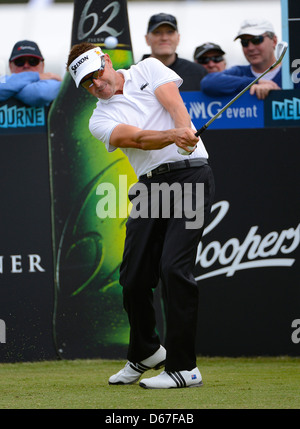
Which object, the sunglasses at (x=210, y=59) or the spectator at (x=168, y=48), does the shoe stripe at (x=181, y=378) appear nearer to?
the spectator at (x=168, y=48)

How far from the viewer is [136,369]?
5.12m

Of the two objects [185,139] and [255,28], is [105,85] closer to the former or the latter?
[185,139]

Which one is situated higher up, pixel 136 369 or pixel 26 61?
pixel 26 61

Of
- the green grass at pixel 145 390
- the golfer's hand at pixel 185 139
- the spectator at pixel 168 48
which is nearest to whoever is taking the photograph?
the green grass at pixel 145 390

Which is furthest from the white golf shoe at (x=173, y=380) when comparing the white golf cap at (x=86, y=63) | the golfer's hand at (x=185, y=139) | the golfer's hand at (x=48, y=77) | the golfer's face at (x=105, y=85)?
the golfer's hand at (x=48, y=77)

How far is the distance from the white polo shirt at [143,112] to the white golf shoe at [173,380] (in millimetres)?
1129

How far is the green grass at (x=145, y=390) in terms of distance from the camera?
4305mm

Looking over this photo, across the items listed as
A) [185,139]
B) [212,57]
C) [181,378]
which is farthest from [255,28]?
[181,378]

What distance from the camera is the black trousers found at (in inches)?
189

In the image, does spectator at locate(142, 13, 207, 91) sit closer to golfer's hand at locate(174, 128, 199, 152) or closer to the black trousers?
the black trousers

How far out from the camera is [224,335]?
6.32 metres

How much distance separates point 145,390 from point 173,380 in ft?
0.53

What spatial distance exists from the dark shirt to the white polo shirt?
1.70 m
